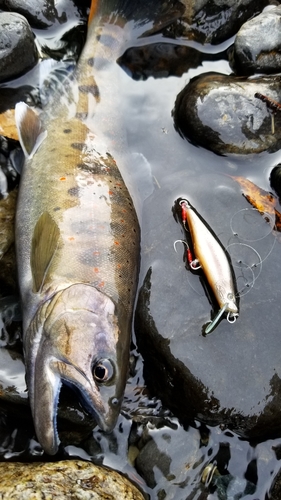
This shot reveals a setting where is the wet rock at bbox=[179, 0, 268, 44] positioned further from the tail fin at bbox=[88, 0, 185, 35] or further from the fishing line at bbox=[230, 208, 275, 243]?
the fishing line at bbox=[230, 208, 275, 243]

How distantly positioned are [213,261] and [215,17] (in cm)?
306

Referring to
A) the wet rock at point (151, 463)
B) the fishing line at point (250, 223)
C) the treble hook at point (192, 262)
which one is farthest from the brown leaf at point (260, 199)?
the wet rock at point (151, 463)

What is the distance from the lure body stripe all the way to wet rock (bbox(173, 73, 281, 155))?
951 millimetres

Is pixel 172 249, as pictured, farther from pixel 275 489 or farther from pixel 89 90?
pixel 275 489

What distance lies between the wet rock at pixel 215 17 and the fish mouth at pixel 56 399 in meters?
4.20

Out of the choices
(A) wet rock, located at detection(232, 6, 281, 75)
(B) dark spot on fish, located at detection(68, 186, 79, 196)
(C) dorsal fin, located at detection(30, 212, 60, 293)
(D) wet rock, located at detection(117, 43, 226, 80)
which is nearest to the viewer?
(C) dorsal fin, located at detection(30, 212, 60, 293)

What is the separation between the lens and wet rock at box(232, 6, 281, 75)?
215 inches

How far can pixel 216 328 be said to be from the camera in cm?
462

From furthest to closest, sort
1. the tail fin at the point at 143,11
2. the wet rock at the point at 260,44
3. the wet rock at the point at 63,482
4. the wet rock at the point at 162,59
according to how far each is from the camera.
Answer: the wet rock at the point at 162,59 < the tail fin at the point at 143,11 < the wet rock at the point at 260,44 < the wet rock at the point at 63,482

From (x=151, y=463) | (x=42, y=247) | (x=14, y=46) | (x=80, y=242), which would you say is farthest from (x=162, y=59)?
(x=151, y=463)

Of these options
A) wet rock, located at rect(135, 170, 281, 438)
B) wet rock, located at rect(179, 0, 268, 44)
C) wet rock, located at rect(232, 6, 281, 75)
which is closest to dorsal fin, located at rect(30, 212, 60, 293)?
wet rock, located at rect(135, 170, 281, 438)

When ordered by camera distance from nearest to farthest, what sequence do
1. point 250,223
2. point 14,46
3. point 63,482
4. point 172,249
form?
point 63,482
point 172,249
point 250,223
point 14,46

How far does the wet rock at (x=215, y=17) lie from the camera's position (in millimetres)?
5820

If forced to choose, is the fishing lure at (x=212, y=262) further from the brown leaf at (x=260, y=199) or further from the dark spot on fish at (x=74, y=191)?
the dark spot on fish at (x=74, y=191)
